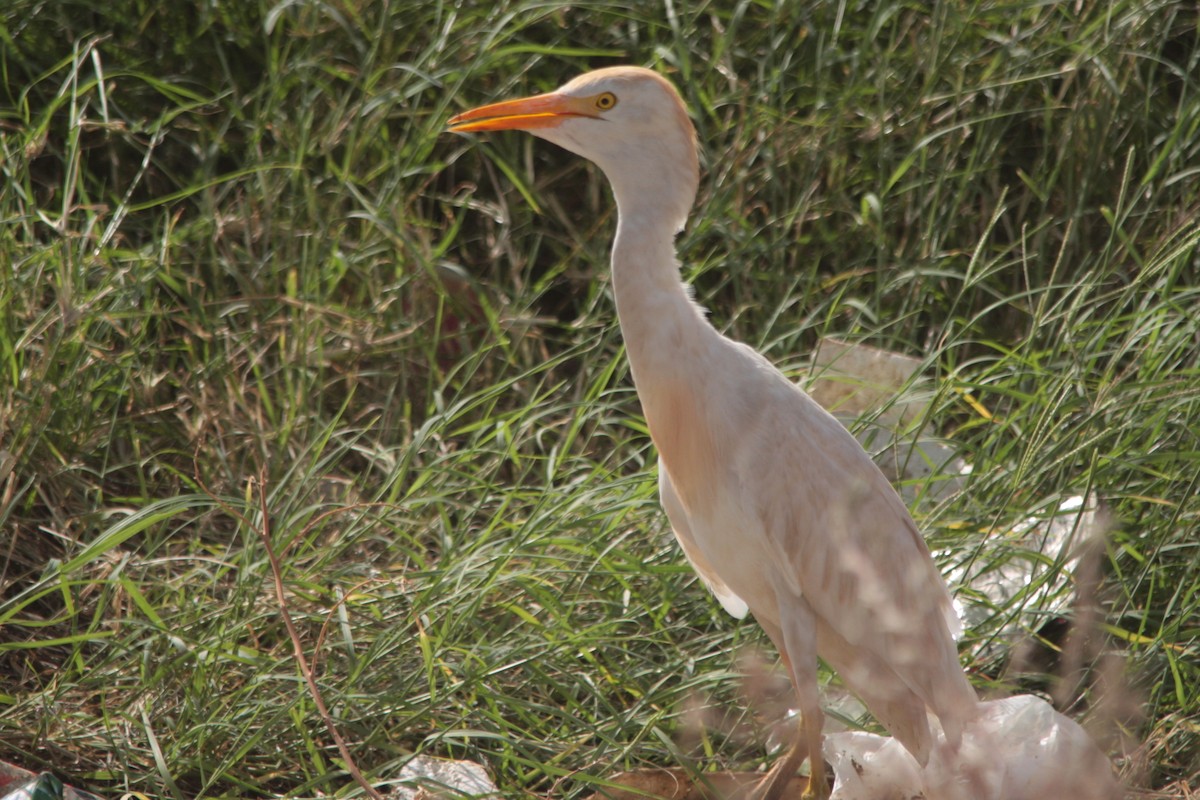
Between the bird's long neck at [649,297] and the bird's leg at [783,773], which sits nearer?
the bird's long neck at [649,297]

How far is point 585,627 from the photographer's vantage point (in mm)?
2896

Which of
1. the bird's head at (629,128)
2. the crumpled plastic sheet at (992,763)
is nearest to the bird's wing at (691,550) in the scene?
the crumpled plastic sheet at (992,763)

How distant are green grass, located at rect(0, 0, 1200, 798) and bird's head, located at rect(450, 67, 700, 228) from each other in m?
0.77

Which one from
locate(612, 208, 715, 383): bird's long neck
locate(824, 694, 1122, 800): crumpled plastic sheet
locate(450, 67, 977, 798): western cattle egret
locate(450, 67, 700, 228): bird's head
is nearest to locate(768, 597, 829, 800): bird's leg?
locate(450, 67, 977, 798): western cattle egret

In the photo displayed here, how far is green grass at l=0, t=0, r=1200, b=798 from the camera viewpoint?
2.76 m

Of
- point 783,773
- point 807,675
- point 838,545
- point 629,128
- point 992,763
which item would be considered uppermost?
point 629,128

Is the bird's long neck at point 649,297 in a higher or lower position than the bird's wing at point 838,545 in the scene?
higher

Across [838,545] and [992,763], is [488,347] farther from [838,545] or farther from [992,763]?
[992,763]

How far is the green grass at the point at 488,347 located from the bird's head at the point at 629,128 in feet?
2.53

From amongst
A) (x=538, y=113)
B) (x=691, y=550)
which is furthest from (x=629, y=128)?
(x=691, y=550)

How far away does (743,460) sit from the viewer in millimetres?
2549

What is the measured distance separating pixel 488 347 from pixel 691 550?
834 millimetres

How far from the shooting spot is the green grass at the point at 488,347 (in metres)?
2.76

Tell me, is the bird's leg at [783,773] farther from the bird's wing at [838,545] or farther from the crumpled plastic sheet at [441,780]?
the crumpled plastic sheet at [441,780]
